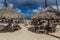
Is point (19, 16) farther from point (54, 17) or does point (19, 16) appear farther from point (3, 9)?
point (54, 17)

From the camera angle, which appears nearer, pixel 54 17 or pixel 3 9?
pixel 54 17

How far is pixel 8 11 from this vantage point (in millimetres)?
14031

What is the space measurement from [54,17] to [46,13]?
2.35 ft

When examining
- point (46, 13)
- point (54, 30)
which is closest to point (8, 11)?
point (46, 13)

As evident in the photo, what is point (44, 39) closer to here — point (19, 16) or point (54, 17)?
point (54, 17)

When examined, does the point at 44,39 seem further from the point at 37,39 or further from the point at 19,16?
the point at 19,16

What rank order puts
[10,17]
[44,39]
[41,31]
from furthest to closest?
[10,17] → [41,31] → [44,39]

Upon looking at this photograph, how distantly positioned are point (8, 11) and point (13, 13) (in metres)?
0.52

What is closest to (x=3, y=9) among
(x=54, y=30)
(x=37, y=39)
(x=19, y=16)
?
(x=19, y=16)

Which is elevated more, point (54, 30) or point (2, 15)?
point (2, 15)

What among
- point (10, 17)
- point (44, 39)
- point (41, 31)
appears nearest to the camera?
point (44, 39)

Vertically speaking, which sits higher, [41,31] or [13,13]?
[13,13]

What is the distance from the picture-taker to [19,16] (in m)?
13.8

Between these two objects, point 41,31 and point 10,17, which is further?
point 10,17
